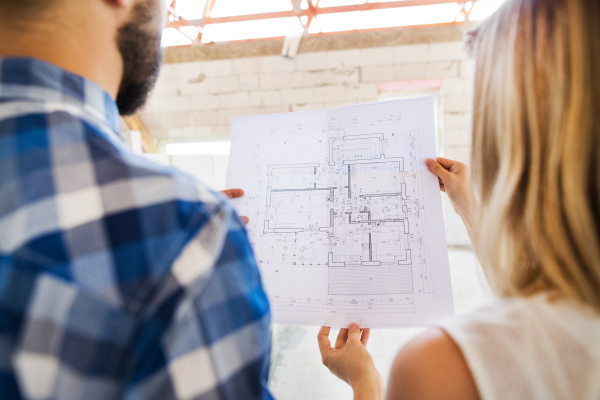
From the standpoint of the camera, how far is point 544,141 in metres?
0.43

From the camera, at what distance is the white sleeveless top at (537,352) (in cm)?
35

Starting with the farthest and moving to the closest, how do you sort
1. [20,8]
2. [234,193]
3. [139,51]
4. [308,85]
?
[308,85]
[234,193]
[139,51]
[20,8]

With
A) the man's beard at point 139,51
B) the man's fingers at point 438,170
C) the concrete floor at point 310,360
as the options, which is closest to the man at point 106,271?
the man's beard at point 139,51

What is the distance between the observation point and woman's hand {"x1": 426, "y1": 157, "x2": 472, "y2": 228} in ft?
2.84

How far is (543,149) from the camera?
425mm

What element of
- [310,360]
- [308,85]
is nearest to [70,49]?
[310,360]

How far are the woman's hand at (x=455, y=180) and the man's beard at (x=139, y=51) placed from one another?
2.42 ft

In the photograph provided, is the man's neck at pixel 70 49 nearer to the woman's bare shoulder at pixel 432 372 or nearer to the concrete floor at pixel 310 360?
the woman's bare shoulder at pixel 432 372

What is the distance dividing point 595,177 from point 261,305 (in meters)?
0.47

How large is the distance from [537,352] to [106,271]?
0.50 meters

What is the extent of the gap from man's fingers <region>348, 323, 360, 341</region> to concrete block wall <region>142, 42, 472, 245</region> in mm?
2507

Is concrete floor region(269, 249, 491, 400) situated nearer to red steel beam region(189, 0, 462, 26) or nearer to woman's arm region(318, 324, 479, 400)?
woman's arm region(318, 324, 479, 400)

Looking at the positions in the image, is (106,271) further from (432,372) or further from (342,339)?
(342,339)

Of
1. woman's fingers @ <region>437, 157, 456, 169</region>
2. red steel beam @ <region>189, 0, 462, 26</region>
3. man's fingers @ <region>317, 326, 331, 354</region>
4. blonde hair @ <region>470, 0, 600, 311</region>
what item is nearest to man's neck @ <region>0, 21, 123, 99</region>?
blonde hair @ <region>470, 0, 600, 311</region>
